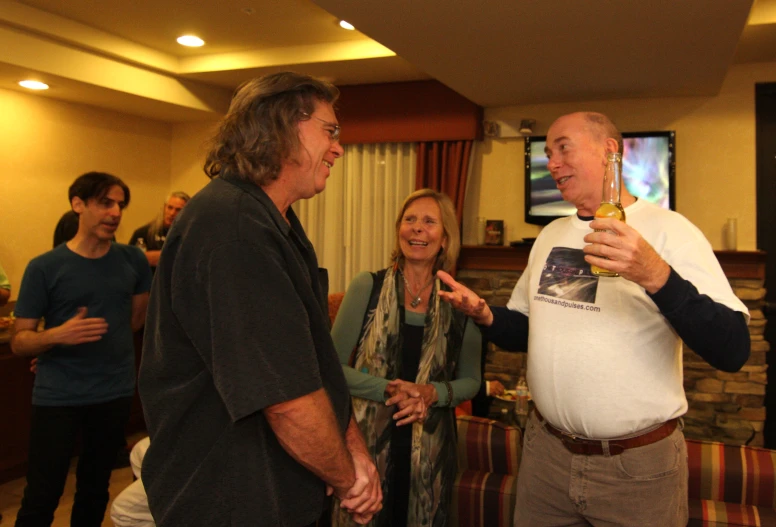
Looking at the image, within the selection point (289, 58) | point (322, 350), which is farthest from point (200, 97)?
point (322, 350)

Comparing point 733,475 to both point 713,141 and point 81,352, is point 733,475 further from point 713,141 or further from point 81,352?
point 713,141

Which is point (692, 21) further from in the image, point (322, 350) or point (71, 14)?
point (71, 14)

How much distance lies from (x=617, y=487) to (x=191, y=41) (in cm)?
400

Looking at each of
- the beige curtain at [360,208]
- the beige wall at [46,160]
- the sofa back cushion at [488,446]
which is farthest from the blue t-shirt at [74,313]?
the beige curtain at [360,208]

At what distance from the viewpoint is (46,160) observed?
4.84 metres

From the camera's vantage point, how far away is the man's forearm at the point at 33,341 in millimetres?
2430

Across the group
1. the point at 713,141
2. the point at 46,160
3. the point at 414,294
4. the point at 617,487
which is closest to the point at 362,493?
the point at 617,487

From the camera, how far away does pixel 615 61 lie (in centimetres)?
359

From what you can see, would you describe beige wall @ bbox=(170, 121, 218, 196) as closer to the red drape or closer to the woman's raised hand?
the red drape

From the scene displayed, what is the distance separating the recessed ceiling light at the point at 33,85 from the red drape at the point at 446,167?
2.74m

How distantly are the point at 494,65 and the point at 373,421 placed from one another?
2388 millimetres

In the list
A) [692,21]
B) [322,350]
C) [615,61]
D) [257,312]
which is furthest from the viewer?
[615,61]

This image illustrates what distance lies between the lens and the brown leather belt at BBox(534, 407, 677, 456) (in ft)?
5.27

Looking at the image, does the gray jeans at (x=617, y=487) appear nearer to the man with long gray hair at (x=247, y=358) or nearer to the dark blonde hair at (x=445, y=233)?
the man with long gray hair at (x=247, y=358)
